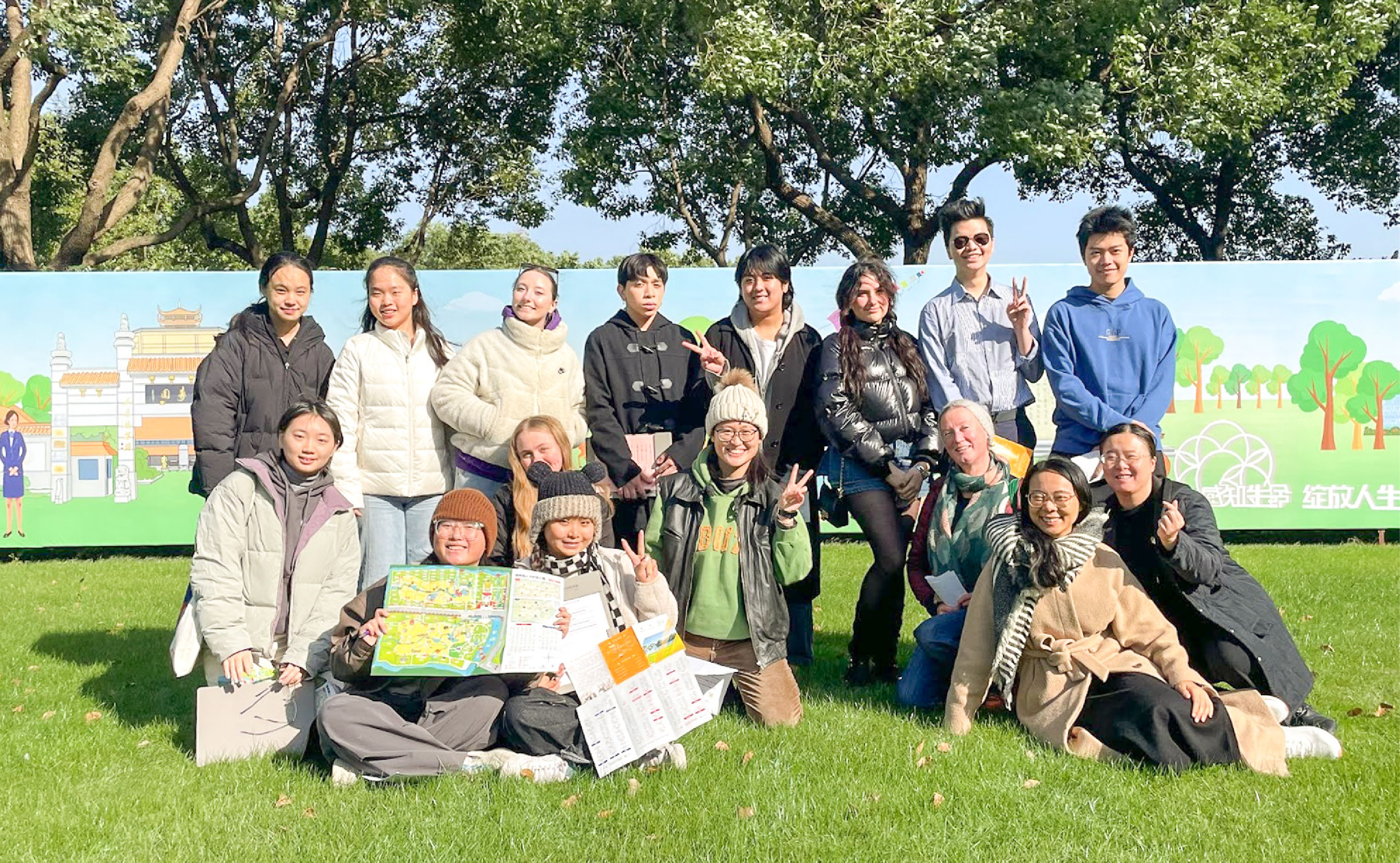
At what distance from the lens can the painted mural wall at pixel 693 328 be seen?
1198 cm

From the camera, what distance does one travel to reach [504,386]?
5832 mm

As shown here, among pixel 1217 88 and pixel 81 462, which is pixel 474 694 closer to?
pixel 81 462

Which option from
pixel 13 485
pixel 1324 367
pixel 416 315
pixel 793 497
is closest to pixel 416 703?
pixel 793 497

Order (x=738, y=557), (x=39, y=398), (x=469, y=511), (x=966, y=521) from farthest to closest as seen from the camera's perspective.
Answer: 1. (x=39, y=398)
2. (x=966, y=521)
3. (x=738, y=557)
4. (x=469, y=511)

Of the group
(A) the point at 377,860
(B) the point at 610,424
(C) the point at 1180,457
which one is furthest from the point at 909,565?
(C) the point at 1180,457

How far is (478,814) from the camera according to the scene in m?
4.14

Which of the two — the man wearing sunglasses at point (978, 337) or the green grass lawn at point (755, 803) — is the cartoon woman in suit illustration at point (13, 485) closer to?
the green grass lawn at point (755, 803)

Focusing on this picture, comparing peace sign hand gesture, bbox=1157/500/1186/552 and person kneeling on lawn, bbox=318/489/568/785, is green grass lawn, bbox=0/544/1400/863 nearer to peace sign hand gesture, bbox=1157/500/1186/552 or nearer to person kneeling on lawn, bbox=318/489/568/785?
person kneeling on lawn, bbox=318/489/568/785

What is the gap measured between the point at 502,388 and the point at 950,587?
2480mm

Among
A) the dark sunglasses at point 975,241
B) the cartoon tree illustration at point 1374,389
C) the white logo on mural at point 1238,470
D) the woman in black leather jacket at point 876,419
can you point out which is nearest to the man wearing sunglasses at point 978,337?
the dark sunglasses at point 975,241

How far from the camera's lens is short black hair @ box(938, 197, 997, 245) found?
6.01 m

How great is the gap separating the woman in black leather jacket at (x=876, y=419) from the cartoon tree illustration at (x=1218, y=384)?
24.3ft

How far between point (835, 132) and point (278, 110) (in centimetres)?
983

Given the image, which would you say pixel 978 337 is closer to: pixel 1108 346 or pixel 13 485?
pixel 1108 346
